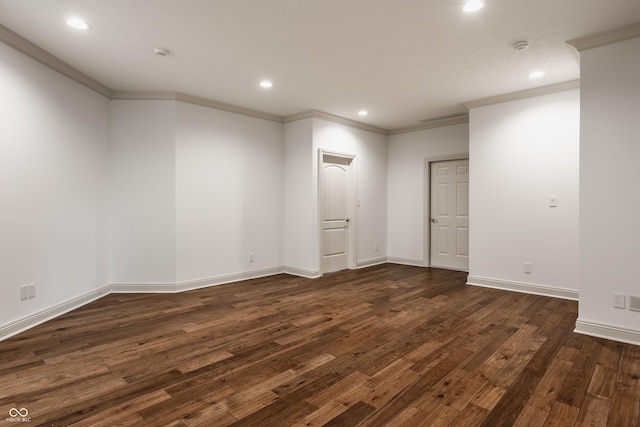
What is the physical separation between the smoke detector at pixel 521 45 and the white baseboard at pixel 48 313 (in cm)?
531

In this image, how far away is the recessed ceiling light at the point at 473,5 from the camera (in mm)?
2617

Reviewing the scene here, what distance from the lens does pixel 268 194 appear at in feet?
19.1

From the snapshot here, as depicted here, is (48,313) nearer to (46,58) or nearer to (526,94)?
(46,58)

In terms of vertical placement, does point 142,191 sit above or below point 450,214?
above

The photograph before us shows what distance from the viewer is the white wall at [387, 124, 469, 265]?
21.0 ft

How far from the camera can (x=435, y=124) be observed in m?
6.37

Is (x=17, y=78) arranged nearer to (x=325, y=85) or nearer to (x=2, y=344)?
(x=2, y=344)

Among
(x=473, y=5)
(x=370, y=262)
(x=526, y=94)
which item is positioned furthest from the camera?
(x=370, y=262)

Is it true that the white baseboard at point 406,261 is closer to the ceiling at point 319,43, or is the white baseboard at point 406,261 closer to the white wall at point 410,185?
the white wall at point 410,185

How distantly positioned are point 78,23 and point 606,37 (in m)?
4.56

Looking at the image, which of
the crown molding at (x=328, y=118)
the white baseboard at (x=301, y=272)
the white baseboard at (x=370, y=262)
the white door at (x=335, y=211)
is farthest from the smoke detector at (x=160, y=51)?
the white baseboard at (x=370, y=262)

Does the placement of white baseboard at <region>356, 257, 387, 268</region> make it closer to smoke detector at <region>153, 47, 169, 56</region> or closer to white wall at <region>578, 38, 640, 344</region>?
white wall at <region>578, 38, 640, 344</region>
